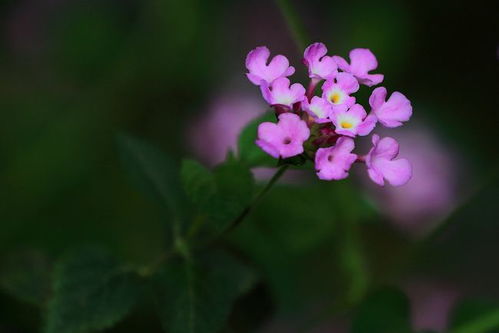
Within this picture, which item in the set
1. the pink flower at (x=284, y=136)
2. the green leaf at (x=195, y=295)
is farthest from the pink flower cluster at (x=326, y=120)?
the green leaf at (x=195, y=295)

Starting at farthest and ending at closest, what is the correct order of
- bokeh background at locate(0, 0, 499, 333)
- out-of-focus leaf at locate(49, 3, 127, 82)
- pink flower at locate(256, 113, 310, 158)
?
out-of-focus leaf at locate(49, 3, 127, 82) → bokeh background at locate(0, 0, 499, 333) → pink flower at locate(256, 113, 310, 158)

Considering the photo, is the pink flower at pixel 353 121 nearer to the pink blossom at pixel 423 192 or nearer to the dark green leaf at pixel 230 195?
the dark green leaf at pixel 230 195

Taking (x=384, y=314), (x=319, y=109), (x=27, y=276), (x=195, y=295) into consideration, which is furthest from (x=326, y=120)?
(x=27, y=276)

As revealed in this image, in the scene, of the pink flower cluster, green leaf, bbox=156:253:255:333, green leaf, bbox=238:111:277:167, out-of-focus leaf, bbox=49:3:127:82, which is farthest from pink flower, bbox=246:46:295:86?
out-of-focus leaf, bbox=49:3:127:82

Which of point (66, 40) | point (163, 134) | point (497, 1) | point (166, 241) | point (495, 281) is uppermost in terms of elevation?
point (497, 1)

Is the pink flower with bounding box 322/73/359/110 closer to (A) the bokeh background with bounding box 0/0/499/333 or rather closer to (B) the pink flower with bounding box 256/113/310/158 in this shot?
(B) the pink flower with bounding box 256/113/310/158

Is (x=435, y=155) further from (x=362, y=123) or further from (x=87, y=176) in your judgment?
(x=362, y=123)

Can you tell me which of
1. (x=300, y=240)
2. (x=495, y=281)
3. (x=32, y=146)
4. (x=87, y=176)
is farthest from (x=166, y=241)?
(x=495, y=281)
